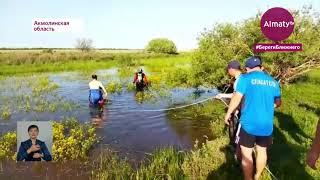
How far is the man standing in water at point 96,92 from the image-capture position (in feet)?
48.1

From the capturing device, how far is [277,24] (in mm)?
14516

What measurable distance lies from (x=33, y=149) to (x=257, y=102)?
17.5 feet

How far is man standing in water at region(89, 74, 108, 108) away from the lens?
14.7 meters

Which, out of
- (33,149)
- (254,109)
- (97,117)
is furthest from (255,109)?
(97,117)

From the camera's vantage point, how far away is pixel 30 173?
8602 millimetres

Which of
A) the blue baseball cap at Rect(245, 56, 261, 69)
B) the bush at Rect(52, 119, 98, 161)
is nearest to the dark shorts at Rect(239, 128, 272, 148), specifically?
the blue baseball cap at Rect(245, 56, 261, 69)

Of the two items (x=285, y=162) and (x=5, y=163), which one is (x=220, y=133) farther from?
(x=5, y=163)

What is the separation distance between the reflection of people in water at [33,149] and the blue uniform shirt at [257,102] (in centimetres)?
497

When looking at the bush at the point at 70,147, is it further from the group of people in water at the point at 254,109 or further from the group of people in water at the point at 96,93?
the group of people in water at the point at 254,109

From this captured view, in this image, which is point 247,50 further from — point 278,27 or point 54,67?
point 54,67

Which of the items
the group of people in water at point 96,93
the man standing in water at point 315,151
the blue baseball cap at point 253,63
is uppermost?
the blue baseball cap at point 253,63

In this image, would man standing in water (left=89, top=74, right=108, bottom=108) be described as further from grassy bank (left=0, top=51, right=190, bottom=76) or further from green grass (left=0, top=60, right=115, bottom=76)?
green grass (left=0, top=60, right=115, bottom=76)

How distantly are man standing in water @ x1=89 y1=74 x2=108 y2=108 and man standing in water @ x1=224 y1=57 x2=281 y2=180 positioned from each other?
30.0 ft

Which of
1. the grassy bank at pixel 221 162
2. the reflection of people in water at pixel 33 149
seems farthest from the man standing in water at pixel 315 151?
the reflection of people in water at pixel 33 149
